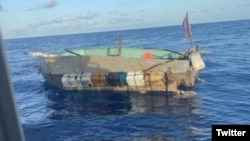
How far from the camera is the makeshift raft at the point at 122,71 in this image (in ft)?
65.0

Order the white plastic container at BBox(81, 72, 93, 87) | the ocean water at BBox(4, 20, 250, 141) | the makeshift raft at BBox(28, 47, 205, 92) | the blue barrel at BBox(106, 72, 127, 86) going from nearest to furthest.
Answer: the ocean water at BBox(4, 20, 250, 141)
the makeshift raft at BBox(28, 47, 205, 92)
the blue barrel at BBox(106, 72, 127, 86)
the white plastic container at BBox(81, 72, 93, 87)

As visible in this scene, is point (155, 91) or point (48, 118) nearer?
point (48, 118)

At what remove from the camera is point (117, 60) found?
2027cm

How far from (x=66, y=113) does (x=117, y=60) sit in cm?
515

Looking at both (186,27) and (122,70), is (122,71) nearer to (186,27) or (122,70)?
(122,70)

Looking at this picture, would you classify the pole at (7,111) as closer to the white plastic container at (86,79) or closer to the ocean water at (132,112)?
the ocean water at (132,112)

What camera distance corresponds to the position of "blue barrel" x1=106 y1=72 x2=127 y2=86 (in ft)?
66.8

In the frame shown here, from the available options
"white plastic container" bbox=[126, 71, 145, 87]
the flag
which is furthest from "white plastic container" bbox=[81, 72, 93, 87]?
the flag

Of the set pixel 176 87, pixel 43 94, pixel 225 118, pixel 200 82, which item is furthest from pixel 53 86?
pixel 225 118

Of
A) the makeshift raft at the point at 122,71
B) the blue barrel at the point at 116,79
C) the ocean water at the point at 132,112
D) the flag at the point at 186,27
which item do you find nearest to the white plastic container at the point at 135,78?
the makeshift raft at the point at 122,71

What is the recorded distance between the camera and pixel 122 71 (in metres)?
20.5

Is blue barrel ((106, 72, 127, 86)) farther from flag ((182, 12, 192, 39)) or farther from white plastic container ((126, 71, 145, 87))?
flag ((182, 12, 192, 39))

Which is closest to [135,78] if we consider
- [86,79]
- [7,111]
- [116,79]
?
[116,79]

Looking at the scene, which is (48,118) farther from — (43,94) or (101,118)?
(43,94)
